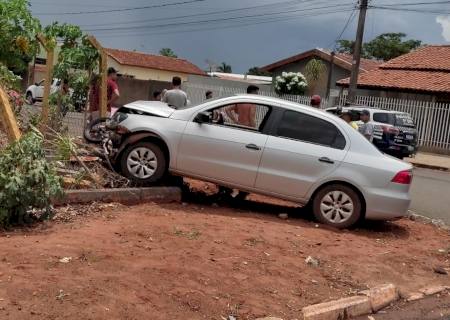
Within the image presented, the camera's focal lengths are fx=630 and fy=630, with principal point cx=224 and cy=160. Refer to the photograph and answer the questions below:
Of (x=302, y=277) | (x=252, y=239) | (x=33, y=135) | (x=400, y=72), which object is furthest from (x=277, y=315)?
(x=400, y=72)

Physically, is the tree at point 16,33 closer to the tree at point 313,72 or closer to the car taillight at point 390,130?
the car taillight at point 390,130

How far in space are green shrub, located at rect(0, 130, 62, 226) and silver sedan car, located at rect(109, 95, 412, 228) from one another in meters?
1.95

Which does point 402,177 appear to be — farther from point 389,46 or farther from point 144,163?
point 389,46

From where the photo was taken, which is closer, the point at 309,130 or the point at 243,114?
the point at 309,130

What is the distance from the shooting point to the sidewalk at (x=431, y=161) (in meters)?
22.1

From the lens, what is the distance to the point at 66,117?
10.4 meters

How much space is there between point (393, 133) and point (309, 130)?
1238 centimetres

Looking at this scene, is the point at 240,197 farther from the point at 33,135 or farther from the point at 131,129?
the point at 33,135

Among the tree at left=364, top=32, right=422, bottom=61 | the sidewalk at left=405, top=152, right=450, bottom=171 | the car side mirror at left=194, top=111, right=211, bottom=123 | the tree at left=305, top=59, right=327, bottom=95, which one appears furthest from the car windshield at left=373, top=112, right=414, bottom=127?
the tree at left=364, top=32, right=422, bottom=61

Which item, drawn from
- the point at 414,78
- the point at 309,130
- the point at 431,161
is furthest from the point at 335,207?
the point at 414,78

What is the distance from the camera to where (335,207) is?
27.8 feet

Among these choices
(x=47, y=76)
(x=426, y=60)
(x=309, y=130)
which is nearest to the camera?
(x=309, y=130)

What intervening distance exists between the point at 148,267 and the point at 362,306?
1.91 metres

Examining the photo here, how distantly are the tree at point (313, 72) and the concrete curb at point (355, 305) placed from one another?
1269 inches
